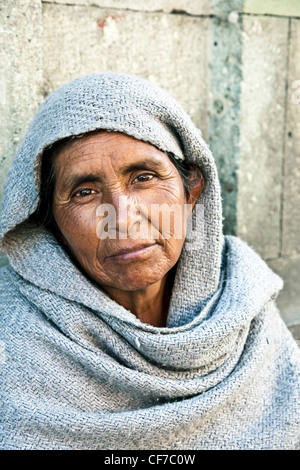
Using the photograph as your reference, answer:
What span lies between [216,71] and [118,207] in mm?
1531

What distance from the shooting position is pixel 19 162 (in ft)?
6.12

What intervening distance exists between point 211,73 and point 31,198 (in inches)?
61.0

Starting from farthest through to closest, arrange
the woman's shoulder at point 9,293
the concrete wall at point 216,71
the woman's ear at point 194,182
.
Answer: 1. the concrete wall at point 216,71
2. the woman's ear at point 194,182
3. the woman's shoulder at point 9,293

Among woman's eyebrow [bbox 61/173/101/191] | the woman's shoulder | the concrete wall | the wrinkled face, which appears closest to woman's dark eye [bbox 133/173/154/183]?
the wrinkled face

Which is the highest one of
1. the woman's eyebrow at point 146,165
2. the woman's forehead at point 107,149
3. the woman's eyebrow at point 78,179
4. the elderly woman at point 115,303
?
the woman's forehead at point 107,149

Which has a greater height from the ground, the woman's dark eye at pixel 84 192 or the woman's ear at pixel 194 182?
the woman's dark eye at pixel 84 192

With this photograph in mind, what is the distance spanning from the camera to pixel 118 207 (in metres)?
1.73

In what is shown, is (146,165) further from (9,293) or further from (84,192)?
(9,293)

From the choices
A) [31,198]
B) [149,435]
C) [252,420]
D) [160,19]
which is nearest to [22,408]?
[149,435]

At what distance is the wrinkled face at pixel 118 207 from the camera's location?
173 centimetres

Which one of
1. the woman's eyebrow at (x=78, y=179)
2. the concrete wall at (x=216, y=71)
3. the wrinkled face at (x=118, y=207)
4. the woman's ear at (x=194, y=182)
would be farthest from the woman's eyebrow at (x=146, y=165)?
the concrete wall at (x=216, y=71)

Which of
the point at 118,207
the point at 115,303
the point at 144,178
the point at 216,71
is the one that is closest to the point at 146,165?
the point at 144,178

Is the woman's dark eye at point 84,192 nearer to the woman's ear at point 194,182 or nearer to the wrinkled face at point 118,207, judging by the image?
the wrinkled face at point 118,207
